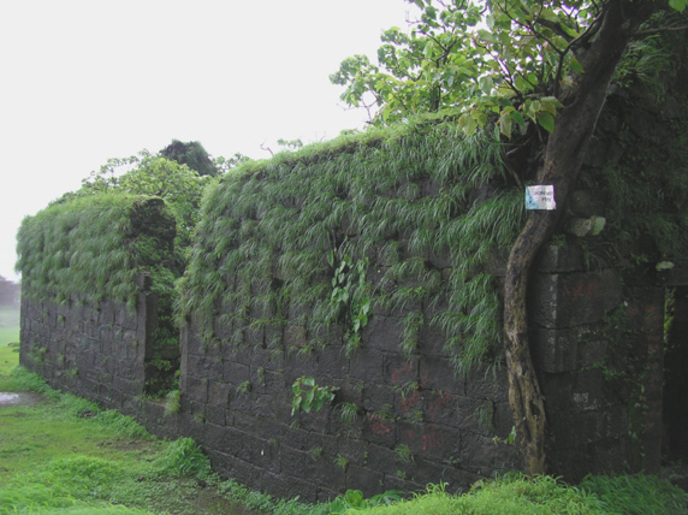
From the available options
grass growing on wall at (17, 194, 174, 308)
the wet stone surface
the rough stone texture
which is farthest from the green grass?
the wet stone surface

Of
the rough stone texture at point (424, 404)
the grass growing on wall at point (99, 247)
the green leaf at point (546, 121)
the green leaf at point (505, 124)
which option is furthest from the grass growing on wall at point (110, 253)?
the green leaf at point (546, 121)

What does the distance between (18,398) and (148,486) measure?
17.4 ft

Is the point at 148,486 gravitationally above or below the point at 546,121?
below

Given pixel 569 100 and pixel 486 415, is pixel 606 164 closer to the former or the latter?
pixel 569 100

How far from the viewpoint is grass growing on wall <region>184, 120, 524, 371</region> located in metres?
3.97

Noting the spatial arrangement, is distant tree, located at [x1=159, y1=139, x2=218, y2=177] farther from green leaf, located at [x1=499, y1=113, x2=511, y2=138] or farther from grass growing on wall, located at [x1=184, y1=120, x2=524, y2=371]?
green leaf, located at [x1=499, y1=113, x2=511, y2=138]

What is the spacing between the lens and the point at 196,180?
12.8m

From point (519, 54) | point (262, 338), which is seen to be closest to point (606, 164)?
point (519, 54)

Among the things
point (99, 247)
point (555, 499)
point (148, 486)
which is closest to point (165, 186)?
point (99, 247)

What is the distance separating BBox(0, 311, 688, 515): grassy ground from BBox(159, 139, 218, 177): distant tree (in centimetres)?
937

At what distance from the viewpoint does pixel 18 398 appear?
9.65m

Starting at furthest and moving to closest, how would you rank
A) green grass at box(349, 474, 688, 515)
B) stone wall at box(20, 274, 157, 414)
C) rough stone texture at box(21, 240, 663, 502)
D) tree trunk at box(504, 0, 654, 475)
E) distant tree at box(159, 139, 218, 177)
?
1. distant tree at box(159, 139, 218, 177)
2. stone wall at box(20, 274, 157, 414)
3. rough stone texture at box(21, 240, 663, 502)
4. tree trunk at box(504, 0, 654, 475)
5. green grass at box(349, 474, 688, 515)

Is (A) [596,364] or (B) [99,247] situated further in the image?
(B) [99,247]

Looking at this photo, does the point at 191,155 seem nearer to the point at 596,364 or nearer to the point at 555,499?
the point at 596,364
